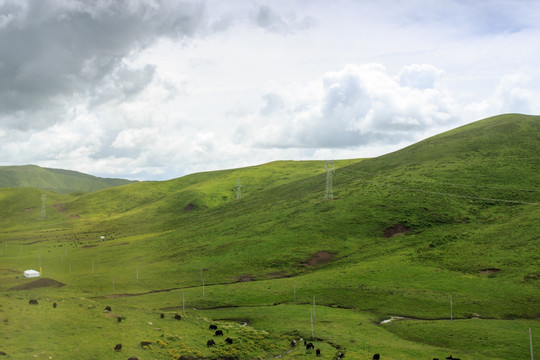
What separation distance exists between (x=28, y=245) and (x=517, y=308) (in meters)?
159

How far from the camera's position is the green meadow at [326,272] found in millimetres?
47781

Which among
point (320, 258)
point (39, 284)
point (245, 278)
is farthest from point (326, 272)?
point (39, 284)

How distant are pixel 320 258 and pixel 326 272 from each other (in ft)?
43.1

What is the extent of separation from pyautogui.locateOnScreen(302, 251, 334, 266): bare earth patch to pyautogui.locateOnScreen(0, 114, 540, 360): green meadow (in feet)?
1.93

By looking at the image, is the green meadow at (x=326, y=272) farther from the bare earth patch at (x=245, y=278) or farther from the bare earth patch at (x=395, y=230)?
the bare earth patch at (x=395, y=230)

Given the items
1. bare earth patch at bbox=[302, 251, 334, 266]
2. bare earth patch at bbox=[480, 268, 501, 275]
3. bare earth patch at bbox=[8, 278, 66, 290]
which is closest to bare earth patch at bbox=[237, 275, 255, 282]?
bare earth patch at bbox=[302, 251, 334, 266]

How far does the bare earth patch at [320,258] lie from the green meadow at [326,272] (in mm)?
588

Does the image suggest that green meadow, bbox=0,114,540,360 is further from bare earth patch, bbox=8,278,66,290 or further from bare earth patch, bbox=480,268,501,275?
bare earth patch, bbox=480,268,501,275

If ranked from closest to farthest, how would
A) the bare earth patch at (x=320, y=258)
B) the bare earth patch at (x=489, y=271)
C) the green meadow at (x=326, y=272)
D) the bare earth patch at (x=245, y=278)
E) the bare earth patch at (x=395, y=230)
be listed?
the green meadow at (x=326, y=272)
the bare earth patch at (x=489, y=271)
the bare earth patch at (x=245, y=278)
the bare earth patch at (x=320, y=258)
the bare earth patch at (x=395, y=230)

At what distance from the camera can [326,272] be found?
9088 cm

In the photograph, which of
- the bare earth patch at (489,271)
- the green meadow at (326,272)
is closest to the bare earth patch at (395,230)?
the green meadow at (326,272)

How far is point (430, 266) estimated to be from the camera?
8575cm

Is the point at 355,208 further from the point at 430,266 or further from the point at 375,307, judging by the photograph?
the point at 375,307

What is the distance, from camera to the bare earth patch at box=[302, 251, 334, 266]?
10162 centimetres
